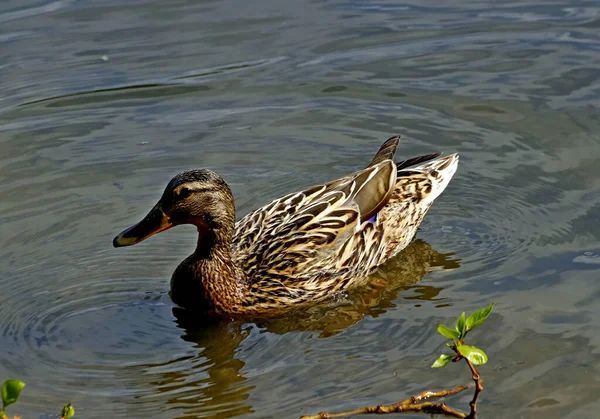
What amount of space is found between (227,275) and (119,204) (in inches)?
78.9

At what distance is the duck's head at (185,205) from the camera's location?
27.9ft

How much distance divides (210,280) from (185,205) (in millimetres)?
663

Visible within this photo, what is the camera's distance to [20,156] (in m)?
11.2

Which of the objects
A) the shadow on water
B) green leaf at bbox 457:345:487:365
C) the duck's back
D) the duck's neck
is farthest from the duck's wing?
green leaf at bbox 457:345:487:365

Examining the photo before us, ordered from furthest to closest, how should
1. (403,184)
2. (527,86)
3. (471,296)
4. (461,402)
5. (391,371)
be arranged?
(527,86), (403,184), (471,296), (391,371), (461,402)

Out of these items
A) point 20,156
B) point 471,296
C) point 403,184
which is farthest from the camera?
point 20,156

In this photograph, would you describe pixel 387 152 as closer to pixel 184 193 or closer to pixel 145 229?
pixel 184 193

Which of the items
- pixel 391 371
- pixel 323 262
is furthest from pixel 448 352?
pixel 323 262

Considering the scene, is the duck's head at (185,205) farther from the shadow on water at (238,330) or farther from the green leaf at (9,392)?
the green leaf at (9,392)

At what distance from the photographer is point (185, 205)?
28.0 ft

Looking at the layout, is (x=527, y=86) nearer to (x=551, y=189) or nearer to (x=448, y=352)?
(x=551, y=189)

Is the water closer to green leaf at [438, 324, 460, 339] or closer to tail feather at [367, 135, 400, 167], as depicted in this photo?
tail feather at [367, 135, 400, 167]

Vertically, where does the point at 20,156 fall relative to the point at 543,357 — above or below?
above

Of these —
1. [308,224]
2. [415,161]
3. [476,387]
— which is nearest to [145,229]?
[308,224]
